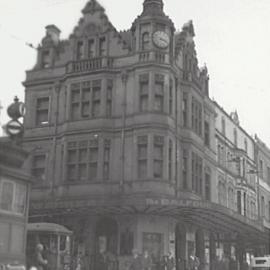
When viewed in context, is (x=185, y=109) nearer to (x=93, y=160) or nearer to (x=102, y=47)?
(x=102, y=47)

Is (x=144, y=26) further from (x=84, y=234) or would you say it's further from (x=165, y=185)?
(x=84, y=234)

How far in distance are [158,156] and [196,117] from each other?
6.55m

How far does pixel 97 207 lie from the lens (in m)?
30.7

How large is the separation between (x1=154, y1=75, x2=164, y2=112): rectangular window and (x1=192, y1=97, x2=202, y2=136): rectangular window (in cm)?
428

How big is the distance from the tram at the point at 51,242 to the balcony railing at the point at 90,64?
1280 centimetres

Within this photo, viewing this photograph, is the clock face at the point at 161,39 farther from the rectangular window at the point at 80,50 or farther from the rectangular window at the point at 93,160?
the rectangular window at the point at 93,160

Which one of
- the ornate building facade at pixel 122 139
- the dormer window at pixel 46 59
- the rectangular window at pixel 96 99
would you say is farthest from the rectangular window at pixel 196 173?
the dormer window at pixel 46 59

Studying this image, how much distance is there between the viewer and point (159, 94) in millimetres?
34906

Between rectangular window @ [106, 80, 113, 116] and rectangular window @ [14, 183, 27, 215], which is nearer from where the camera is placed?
rectangular window @ [14, 183, 27, 215]

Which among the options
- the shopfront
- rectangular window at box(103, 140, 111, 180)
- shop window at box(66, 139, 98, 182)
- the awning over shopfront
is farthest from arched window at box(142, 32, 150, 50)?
the shopfront

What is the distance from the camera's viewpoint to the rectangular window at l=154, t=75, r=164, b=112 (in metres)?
34.8

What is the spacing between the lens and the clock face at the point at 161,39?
116 ft

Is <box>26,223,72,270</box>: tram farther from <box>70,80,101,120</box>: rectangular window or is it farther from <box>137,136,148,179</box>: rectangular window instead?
<box>70,80,101,120</box>: rectangular window

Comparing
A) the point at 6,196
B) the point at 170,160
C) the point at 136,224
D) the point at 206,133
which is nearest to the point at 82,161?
the point at 170,160
